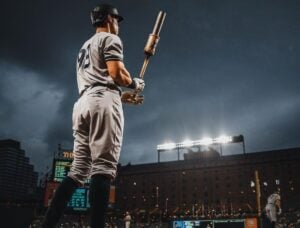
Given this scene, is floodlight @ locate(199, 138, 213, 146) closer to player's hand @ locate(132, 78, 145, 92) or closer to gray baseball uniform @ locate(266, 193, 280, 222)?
gray baseball uniform @ locate(266, 193, 280, 222)

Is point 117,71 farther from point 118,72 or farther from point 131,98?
point 131,98

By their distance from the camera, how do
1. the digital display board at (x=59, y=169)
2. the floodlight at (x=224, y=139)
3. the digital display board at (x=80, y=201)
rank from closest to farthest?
the digital display board at (x=80, y=201)
the digital display board at (x=59, y=169)
the floodlight at (x=224, y=139)

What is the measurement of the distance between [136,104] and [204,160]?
93.4 meters

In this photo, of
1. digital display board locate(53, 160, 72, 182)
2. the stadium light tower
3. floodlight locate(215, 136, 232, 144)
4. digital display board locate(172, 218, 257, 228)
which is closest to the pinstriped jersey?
digital display board locate(172, 218, 257, 228)

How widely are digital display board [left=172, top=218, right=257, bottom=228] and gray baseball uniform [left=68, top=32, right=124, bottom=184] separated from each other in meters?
20.4

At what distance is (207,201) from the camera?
9162 centimetres

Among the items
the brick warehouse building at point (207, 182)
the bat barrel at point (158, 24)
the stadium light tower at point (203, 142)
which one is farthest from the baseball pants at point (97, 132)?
the brick warehouse building at point (207, 182)

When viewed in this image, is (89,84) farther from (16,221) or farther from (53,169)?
(16,221)

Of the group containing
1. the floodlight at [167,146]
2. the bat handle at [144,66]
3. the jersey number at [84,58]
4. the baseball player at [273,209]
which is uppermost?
the floodlight at [167,146]

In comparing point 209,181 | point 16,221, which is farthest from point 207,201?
point 16,221

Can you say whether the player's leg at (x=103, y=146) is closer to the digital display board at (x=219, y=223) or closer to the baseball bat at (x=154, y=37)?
the baseball bat at (x=154, y=37)

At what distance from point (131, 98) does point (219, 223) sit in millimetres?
20500

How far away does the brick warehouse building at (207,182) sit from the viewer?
84438mm

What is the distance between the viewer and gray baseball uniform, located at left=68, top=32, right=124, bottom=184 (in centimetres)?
284
